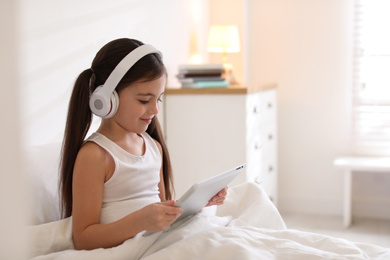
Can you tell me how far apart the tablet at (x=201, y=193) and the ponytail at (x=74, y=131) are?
0.82ft

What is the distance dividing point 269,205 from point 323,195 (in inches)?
86.9

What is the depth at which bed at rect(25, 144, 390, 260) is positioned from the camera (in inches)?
39.2

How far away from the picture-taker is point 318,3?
3367 millimetres

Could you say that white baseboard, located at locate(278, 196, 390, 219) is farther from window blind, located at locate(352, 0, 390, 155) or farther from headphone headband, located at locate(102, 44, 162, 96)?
headphone headband, located at locate(102, 44, 162, 96)

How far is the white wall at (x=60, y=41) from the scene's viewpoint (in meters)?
1.56

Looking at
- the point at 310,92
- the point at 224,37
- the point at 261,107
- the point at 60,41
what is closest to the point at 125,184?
the point at 60,41

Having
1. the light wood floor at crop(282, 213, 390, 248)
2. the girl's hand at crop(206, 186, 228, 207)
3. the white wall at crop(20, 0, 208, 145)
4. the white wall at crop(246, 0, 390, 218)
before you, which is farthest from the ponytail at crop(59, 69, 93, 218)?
the white wall at crop(246, 0, 390, 218)

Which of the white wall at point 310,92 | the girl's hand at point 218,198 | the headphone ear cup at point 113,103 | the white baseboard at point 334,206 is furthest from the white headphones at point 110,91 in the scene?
the white baseboard at point 334,206

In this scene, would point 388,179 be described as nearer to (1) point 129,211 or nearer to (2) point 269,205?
(2) point 269,205

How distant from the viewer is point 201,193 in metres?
1.10

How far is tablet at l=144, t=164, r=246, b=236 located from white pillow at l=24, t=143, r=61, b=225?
0.32 meters

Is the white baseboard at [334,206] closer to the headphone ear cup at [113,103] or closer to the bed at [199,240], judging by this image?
the bed at [199,240]

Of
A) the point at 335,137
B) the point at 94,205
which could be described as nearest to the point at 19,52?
the point at 94,205

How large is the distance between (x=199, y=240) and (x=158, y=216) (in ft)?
0.34
